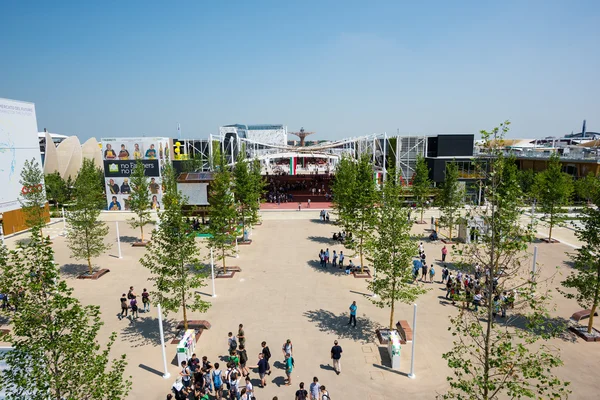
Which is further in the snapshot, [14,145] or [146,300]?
[14,145]

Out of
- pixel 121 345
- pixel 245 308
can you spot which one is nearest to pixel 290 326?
pixel 245 308

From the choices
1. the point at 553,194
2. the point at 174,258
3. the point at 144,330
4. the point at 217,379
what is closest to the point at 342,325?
the point at 217,379

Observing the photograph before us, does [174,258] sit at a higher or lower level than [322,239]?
higher

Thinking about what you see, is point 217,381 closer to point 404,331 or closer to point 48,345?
point 48,345

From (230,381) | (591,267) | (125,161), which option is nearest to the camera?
(230,381)

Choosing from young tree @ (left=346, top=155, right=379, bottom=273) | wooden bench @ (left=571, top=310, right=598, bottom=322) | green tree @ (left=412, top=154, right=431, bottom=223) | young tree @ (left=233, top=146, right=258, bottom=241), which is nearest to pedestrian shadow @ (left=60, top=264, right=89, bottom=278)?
young tree @ (left=233, top=146, right=258, bottom=241)

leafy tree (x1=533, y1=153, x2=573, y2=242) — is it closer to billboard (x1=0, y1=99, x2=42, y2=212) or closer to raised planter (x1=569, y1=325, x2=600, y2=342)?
raised planter (x1=569, y1=325, x2=600, y2=342)

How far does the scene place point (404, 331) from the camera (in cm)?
1416

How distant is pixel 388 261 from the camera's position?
13750mm

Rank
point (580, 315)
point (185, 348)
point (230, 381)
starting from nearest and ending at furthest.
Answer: point (230, 381) → point (185, 348) → point (580, 315)

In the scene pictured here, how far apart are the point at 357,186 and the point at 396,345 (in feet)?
40.4

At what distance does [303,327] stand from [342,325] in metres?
1.68

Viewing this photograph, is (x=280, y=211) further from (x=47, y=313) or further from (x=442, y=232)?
(x=47, y=313)

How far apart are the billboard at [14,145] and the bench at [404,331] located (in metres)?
32.5
